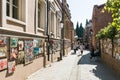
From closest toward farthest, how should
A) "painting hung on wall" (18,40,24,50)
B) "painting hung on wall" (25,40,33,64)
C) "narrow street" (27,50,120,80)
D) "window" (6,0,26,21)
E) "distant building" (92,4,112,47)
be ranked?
"painting hung on wall" (18,40,24,50)
"window" (6,0,26,21)
"painting hung on wall" (25,40,33,64)
"narrow street" (27,50,120,80)
"distant building" (92,4,112,47)

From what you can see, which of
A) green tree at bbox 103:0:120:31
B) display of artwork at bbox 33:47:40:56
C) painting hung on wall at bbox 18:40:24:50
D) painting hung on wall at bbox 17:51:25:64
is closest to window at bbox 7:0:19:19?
painting hung on wall at bbox 18:40:24:50

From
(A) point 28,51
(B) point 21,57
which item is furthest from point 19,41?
(A) point 28,51

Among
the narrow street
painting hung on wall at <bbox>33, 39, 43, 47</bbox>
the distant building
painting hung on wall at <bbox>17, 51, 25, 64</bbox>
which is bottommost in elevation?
the narrow street

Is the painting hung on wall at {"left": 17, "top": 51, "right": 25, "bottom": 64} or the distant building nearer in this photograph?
the painting hung on wall at {"left": 17, "top": 51, "right": 25, "bottom": 64}

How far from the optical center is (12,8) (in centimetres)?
1096

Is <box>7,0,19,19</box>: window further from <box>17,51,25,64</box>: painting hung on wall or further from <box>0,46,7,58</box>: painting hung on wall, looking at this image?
<box>0,46,7,58</box>: painting hung on wall

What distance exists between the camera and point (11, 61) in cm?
973

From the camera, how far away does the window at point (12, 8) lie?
10502mm

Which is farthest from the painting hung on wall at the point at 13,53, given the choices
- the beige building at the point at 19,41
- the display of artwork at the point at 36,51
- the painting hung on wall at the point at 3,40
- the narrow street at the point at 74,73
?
the display of artwork at the point at 36,51

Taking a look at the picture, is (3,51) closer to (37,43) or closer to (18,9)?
(18,9)

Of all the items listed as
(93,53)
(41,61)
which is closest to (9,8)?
(41,61)

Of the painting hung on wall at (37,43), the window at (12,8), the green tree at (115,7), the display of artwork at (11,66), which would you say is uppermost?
the window at (12,8)

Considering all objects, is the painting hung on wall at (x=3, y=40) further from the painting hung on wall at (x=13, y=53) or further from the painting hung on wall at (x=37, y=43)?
the painting hung on wall at (x=37, y=43)

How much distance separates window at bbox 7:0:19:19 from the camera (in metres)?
10.5
